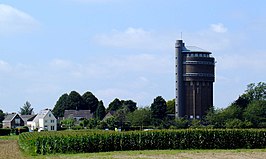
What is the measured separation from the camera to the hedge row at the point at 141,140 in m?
42.4

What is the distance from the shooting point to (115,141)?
150ft

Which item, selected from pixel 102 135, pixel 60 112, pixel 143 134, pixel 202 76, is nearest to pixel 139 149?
pixel 143 134

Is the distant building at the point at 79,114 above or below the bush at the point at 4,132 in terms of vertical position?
above

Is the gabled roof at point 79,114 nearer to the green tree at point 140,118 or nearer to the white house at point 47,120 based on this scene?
the white house at point 47,120

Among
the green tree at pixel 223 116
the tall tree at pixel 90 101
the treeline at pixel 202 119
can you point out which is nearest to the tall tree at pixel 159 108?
the treeline at pixel 202 119

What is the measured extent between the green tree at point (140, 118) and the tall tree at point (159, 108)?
11.1 m

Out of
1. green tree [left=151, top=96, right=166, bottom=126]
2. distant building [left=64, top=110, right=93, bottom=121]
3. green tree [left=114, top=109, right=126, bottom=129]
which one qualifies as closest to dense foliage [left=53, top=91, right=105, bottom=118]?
distant building [left=64, top=110, right=93, bottom=121]

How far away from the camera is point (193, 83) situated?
132625mm

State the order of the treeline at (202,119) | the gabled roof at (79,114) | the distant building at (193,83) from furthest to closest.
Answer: the gabled roof at (79,114) → the distant building at (193,83) → the treeline at (202,119)

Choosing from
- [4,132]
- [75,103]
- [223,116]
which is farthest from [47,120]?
[223,116]

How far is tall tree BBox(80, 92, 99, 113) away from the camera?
592 feet

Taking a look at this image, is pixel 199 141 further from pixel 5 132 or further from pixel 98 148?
pixel 5 132

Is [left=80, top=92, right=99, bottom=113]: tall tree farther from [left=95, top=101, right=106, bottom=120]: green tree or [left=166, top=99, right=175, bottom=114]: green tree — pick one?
[left=166, top=99, right=175, bottom=114]: green tree

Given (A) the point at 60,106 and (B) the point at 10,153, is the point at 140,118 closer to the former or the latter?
(A) the point at 60,106
